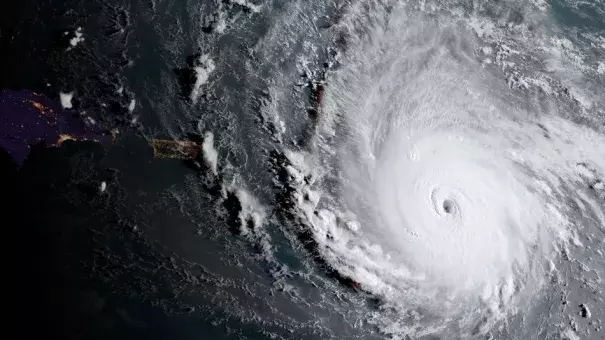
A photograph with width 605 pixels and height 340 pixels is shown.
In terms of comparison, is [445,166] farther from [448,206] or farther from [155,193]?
[155,193]

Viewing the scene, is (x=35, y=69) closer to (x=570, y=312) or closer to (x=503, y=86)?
(x=503, y=86)

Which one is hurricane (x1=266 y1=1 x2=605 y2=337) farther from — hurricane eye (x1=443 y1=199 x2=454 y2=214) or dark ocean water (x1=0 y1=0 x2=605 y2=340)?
dark ocean water (x1=0 y1=0 x2=605 y2=340)

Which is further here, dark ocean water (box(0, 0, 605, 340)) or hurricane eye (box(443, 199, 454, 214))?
hurricane eye (box(443, 199, 454, 214))

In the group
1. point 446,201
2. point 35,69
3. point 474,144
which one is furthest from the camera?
point 474,144

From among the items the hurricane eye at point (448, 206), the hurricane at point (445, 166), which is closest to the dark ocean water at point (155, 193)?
the hurricane at point (445, 166)

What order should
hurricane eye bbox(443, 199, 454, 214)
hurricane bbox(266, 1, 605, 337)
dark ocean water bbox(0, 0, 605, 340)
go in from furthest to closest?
hurricane eye bbox(443, 199, 454, 214), hurricane bbox(266, 1, 605, 337), dark ocean water bbox(0, 0, 605, 340)

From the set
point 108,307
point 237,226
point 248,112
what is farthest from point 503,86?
point 108,307

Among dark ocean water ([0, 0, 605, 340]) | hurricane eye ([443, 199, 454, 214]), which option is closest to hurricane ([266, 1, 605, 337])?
hurricane eye ([443, 199, 454, 214])

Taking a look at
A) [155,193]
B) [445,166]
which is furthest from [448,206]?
[155,193]

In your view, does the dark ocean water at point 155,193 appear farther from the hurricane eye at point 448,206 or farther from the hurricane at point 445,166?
the hurricane eye at point 448,206
